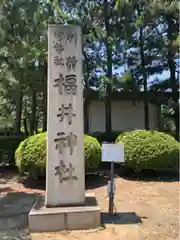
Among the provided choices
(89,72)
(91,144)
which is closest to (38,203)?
(91,144)

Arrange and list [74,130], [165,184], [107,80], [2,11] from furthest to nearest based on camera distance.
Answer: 1. [107,80]
2. [2,11]
3. [165,184]
4. [74,130]

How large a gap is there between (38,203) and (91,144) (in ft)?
10.4

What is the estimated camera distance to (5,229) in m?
4.93

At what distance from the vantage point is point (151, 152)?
8320 millimetres

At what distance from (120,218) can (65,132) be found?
1.65 meters

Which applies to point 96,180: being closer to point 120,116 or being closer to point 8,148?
point 8,148

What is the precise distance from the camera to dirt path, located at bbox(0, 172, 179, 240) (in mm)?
4484

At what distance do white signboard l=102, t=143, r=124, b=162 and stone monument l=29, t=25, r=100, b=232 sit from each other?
42 centimetres


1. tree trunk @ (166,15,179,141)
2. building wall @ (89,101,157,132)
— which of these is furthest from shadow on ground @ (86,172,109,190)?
building wall @ (89,101,157,132)

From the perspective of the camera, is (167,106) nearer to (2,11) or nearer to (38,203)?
(2,11)

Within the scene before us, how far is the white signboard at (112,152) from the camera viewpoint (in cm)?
529

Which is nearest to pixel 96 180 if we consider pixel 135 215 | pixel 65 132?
pixel 135 215

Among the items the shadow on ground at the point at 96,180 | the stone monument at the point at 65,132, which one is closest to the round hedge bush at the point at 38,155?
the shadow on ground at the point at 96,180

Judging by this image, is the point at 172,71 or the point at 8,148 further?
the point at 172,71
